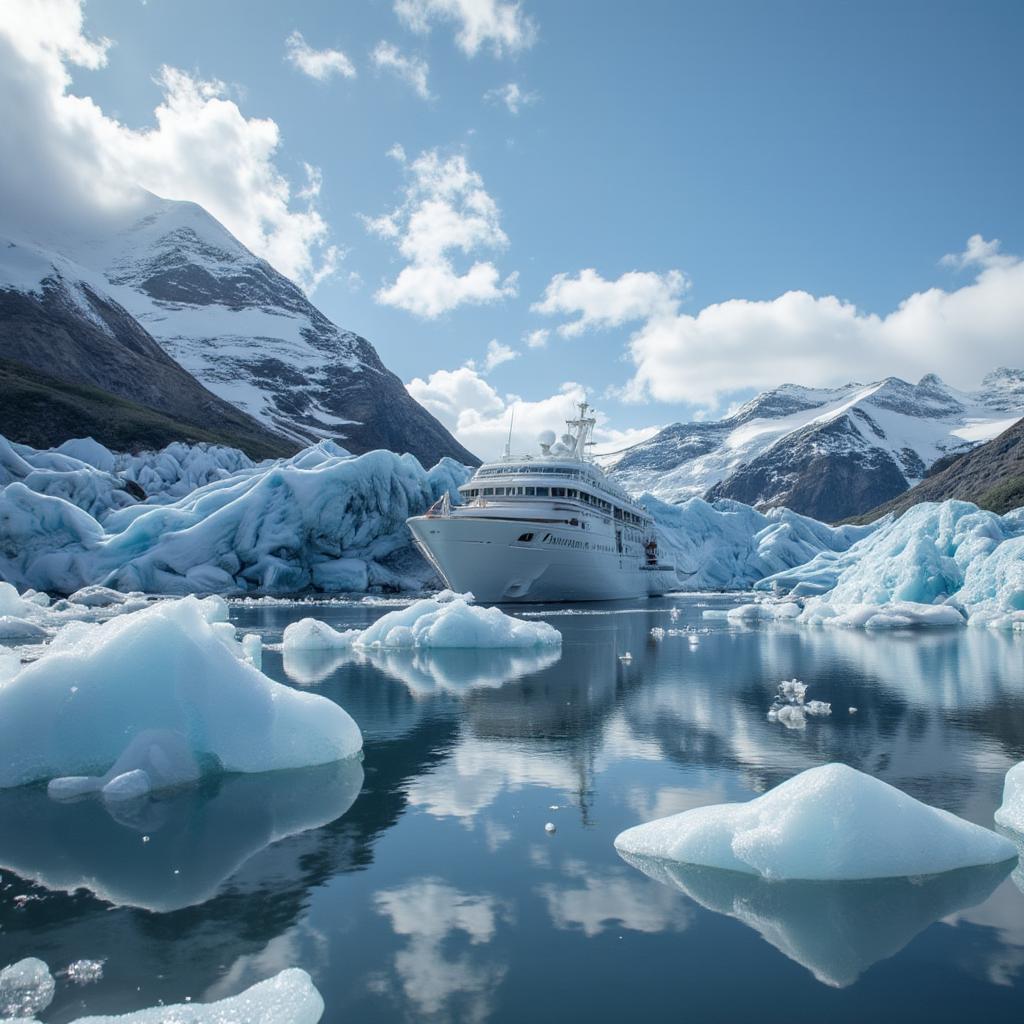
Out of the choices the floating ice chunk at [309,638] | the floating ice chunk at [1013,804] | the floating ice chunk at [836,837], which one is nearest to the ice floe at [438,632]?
the floating ice chunk at [309,638]

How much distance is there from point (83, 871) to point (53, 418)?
292ft

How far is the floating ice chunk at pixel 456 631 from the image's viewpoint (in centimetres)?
2264

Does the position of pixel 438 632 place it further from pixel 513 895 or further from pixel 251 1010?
pixel 251 1010

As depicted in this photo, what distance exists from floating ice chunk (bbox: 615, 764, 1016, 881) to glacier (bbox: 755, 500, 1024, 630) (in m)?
25.1

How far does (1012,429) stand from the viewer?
129125mm

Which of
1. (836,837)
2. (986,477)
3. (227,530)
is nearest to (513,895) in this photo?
(836,837)

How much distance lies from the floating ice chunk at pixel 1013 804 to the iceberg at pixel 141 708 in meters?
7.54

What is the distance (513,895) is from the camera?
597 cm

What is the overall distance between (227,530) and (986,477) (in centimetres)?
11139

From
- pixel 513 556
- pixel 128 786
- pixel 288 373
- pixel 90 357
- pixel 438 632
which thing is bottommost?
pixel 128 786

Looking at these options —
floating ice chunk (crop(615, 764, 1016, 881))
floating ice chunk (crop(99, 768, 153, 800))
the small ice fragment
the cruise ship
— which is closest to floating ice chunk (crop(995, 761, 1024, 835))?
floating ice chunk (crop(615, 764, 1016, 881))

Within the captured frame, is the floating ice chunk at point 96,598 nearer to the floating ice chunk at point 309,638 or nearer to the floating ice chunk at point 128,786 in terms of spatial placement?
the floating ice chunk at point 309,638

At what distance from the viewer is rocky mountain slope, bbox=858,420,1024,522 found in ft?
316

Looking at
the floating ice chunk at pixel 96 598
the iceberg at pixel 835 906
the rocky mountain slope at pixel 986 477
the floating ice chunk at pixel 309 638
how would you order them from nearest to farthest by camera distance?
the iceberg at pixel 835 906 < the floating ice chunk at pixel 309 638 < the floating ice chunk at pixel 96 598 < the rocky mountain slope at pixel 986 477
